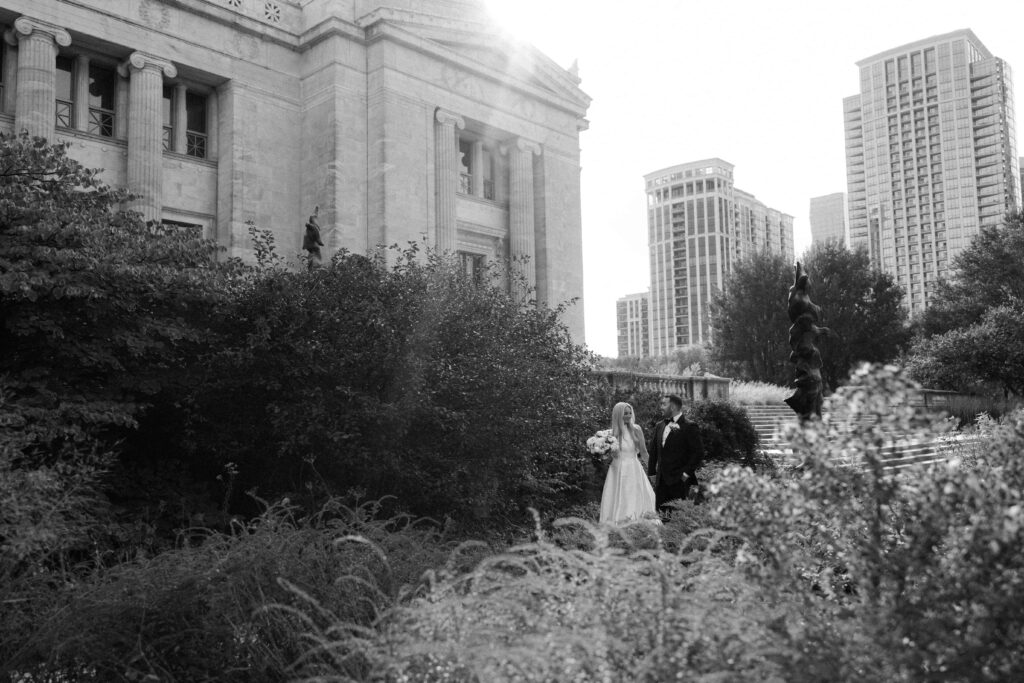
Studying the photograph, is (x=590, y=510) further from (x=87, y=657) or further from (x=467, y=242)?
(x=467, y=242)

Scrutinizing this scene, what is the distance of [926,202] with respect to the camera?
2948 inches

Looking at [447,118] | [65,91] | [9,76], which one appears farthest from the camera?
[447,118]

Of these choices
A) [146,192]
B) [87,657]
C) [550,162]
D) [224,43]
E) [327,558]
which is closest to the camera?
[87,657]

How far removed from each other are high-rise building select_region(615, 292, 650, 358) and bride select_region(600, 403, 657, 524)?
113 metres

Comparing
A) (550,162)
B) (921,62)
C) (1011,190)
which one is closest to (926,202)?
(1011,190)

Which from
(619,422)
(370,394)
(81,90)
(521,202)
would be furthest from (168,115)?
(619,422)

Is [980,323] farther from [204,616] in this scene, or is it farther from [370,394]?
[204,616]

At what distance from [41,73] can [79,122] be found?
197 cm

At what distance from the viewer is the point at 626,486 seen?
9.94 meters

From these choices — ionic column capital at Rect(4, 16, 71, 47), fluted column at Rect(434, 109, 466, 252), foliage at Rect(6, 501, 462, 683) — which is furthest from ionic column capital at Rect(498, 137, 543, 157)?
foliage at Rect(6, 501, 462, 683)

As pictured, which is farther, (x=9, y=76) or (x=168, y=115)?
(x=168, y=115)

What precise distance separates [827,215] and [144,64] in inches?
4134

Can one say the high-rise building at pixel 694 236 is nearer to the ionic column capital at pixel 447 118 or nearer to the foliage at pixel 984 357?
the foliage at pixel 984 357

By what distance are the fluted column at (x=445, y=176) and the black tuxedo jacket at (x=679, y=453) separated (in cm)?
1820
